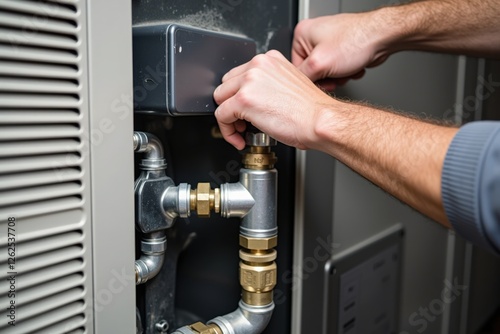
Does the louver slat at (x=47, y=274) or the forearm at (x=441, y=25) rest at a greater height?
the forearm at (x=441, y=25)

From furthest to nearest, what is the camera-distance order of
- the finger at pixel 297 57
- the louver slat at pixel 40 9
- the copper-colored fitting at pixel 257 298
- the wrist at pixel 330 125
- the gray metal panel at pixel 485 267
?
1. the gray metal panel at pixel 485 267
2. the finger at pixel 297 57
3. the copper-colored fitting at pixel 257 298
4. the wrist at pixel 330 125
5. the louver slat at pixel 40 9

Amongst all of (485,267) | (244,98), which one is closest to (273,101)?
(244,98)

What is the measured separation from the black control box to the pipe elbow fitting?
Result: 30cm

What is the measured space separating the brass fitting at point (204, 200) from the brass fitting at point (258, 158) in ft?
0.20

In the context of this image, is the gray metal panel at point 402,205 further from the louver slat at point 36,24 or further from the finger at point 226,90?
the louver slat at point 36,24

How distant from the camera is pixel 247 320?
25.6 inches

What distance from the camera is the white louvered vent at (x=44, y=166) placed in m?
0.42

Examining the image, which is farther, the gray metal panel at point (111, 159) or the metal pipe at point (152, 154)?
the metal pipe at point (152, 154)

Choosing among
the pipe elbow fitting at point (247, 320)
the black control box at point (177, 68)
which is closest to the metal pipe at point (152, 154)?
the black control box at point (177, 68)

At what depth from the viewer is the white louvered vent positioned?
1.36ft

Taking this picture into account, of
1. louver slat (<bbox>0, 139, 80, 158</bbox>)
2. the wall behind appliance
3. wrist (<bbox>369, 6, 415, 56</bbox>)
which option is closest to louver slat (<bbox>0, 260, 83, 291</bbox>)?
louver slat (<bbox>0, 139, 80, 158</bbox>)

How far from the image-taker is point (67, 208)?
47cm

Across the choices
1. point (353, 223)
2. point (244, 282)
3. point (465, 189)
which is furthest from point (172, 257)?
point (465, 189)

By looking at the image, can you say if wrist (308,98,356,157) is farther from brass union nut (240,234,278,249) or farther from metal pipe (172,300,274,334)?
metal pipe (172,300,274,334)
